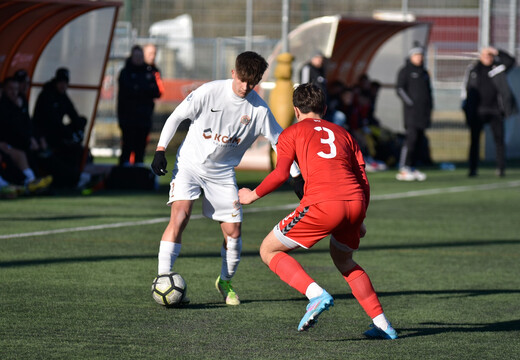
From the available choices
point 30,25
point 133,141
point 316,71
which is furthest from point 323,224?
point 316,71

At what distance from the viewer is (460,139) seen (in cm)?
2491

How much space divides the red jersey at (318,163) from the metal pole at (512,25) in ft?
63.6

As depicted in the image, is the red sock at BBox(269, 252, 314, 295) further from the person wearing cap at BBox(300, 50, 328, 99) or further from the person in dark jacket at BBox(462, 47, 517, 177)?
the person in dark jacket at BBox(462, 47, 517, 177)

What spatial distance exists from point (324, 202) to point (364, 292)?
22.0 inches

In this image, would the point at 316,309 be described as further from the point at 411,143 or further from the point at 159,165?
the point at 411,143

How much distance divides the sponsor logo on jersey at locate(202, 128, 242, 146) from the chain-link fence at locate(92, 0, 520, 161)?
1721cm

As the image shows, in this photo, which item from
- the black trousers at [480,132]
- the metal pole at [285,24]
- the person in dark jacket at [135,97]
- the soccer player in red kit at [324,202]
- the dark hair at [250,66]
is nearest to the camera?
the soccer player in red kit at [324,202]

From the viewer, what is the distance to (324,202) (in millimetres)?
5738

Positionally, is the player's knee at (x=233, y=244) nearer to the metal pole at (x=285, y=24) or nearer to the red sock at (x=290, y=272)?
the red sock at (x=290, y=272)

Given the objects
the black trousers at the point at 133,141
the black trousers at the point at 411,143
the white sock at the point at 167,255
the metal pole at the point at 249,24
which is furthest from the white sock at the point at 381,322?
the metal pole at the point at 249,24

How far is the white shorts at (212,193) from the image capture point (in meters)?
6.96

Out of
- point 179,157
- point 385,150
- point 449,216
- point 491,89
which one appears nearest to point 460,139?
point 385,150

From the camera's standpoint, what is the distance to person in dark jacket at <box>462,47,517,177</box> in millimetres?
18656

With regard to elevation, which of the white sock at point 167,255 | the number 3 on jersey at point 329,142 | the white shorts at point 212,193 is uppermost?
the number 3 on jersey at point 329,142
